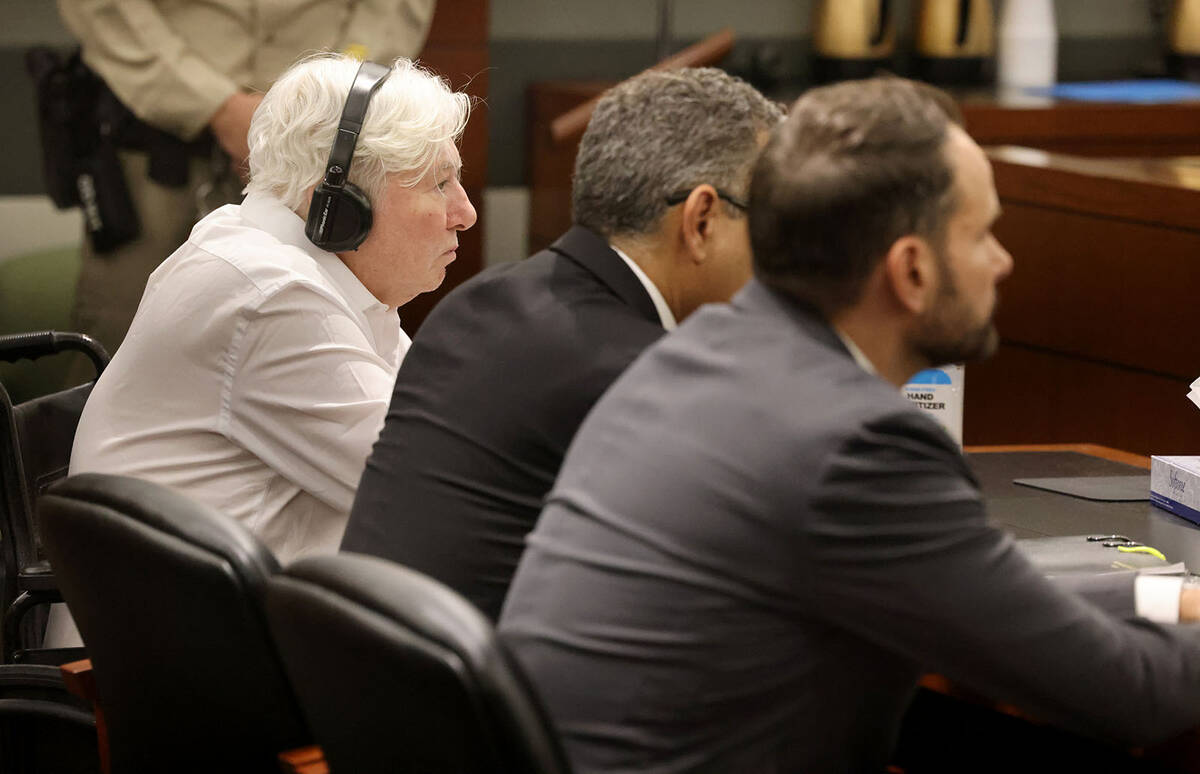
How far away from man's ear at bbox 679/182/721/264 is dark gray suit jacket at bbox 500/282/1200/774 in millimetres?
464

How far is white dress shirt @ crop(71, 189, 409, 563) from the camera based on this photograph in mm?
1896

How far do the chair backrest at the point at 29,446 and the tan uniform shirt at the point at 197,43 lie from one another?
1396mm

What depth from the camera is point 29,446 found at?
2.30 m

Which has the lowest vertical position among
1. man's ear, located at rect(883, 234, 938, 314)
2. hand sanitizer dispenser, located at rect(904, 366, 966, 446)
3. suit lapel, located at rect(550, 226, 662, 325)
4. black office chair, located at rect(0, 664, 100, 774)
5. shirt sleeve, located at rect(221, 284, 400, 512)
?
black office chair, located at rect(0, 664, 100, 774)

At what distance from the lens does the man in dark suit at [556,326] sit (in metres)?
1.53

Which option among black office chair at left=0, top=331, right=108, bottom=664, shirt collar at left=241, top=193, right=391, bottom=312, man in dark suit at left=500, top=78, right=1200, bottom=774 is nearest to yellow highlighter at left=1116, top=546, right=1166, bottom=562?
man in dark suit at left=500, top=78, right=1200, bottom=774

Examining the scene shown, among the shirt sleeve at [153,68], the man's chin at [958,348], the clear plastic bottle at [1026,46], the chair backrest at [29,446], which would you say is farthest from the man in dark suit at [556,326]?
Answer: the clear plastic bottle at [1026,46]

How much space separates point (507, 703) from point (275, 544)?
0.96 meters

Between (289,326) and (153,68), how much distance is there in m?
2.00

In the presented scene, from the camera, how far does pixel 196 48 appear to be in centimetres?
368

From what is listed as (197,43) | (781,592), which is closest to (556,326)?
(781,592)

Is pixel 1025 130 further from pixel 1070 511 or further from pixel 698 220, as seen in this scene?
pixel 698 220

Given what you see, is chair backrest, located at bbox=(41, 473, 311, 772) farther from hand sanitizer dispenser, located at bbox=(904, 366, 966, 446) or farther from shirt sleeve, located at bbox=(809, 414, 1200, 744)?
hand sanitizer dispenser, located at bbox=(904, 366, 966, 446)

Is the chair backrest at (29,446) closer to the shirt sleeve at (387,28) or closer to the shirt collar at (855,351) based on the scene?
the shirt collar at (855,351)
